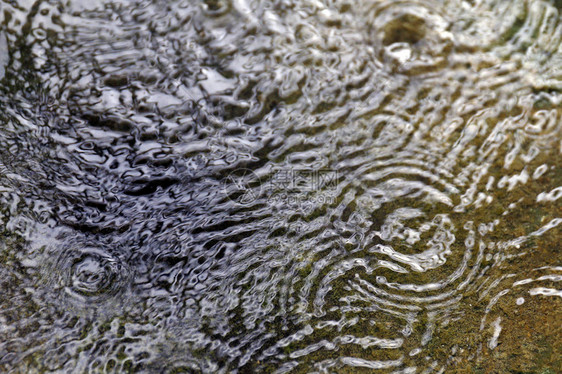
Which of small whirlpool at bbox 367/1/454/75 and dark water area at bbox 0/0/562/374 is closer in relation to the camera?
dark water area at bbox 0/0/562/374

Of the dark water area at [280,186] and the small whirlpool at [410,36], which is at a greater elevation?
the small whirlpool at [410,36]

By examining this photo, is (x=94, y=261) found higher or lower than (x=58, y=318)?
higher

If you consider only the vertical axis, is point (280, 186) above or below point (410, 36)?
below

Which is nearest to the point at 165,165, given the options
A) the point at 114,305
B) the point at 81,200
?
the point at 81,200

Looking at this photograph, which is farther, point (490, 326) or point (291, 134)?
point (291, 134)

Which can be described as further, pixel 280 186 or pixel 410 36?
pixel 410 36

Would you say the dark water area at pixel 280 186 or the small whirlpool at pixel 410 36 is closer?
the dark water area at pixel 280 186

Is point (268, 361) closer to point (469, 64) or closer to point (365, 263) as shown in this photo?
point (365, 263)

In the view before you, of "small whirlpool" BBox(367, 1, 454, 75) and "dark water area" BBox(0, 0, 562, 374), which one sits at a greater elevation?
"small whirlpool" BBox(367, 1, 454, 75)
